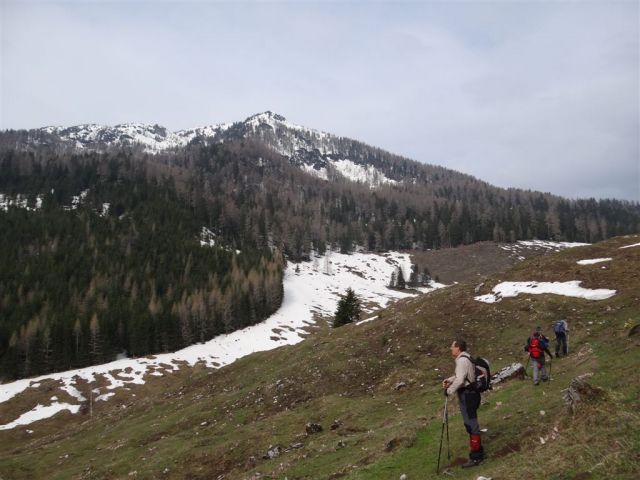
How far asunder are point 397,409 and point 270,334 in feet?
299

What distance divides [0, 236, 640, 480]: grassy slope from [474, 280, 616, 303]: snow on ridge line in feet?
3.25

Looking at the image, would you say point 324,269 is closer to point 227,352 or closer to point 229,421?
point 227,352

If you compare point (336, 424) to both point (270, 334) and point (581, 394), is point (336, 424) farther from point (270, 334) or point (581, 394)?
point (270, 334)

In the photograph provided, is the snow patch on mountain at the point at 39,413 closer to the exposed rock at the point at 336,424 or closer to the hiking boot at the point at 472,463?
the exposed rock at the point at 336,424

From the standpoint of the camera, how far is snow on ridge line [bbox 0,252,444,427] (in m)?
82.4

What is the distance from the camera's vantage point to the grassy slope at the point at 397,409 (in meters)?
12.0

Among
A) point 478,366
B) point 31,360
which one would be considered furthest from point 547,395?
point 31,360

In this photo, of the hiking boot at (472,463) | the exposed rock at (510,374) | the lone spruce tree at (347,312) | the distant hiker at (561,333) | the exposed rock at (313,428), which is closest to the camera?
the hiking boot at (472,463)

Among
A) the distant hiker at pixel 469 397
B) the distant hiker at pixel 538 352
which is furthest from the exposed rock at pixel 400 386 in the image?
the distant hiker at pixel 469 397

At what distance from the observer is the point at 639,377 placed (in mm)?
15125

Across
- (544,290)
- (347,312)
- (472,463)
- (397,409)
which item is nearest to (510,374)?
(397,409)

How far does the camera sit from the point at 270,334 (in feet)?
372

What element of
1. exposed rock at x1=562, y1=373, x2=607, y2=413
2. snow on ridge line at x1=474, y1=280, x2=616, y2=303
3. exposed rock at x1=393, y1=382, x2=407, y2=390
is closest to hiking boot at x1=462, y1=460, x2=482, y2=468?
exposed rock at x1=562, y1=373, x2=607, y2=413

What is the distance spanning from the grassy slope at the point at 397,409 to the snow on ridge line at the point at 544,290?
0.99m
